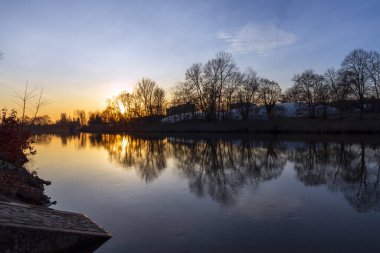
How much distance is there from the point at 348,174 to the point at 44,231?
14769mm

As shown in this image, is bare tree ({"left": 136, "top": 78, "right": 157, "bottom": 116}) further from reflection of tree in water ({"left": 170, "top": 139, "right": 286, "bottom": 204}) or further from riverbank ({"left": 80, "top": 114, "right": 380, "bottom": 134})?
reflection of tree in water ({"left": 170, "top": 139, "right": 286, "bottom": 204})

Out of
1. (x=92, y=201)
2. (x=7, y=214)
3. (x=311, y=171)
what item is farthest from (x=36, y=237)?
(x=311, y=171)

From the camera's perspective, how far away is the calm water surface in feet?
25.7

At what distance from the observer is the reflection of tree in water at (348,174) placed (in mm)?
11823

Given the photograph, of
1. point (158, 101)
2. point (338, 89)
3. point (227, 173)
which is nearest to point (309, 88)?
point (338, 89)

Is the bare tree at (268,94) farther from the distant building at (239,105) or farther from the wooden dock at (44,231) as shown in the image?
the wooden dock at (44,231)

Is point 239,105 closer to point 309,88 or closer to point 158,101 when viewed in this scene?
point 309,88

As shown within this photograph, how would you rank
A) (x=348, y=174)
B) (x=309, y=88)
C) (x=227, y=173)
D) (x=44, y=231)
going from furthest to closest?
(x=309, y=88)
(x=227, y=173)
(x=348, y=174)
(x=44, y=231)

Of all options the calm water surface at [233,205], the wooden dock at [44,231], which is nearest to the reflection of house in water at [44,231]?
the wooden dock at [44,231]

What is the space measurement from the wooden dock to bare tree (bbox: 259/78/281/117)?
7359 centimetres

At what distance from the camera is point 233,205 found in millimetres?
11133

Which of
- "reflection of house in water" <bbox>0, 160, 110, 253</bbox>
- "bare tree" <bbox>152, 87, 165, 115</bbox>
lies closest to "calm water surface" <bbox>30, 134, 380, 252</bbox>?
"reflection of house in water" <bbox>0, 160, 110, 253</bbox>

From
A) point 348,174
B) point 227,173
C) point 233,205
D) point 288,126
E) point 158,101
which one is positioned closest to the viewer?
point 233,205

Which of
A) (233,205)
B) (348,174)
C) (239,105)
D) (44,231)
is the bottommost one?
(233,205)
